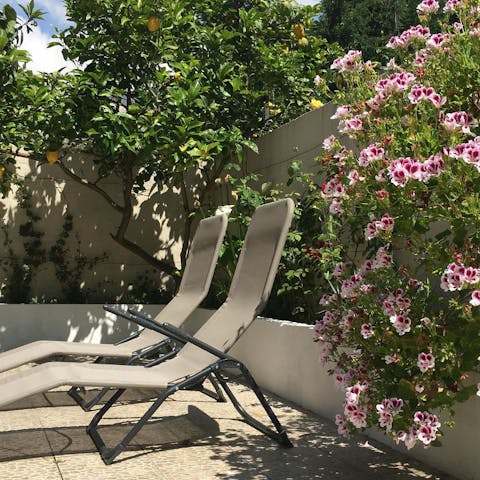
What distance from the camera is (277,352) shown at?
502 centimetres

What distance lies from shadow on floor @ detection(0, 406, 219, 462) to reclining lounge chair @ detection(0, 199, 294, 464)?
0.14 meters

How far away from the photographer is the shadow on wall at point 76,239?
7379mm

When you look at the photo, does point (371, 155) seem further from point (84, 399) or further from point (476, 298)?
point (84, 399)

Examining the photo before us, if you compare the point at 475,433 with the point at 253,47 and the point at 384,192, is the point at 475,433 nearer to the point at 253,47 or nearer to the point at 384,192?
the point at 384,192

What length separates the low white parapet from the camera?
10.1 feet

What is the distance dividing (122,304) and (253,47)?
327cm

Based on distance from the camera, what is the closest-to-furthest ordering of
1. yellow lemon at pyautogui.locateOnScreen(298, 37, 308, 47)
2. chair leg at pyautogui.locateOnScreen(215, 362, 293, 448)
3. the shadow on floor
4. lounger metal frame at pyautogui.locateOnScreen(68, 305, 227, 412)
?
the shadow on floor → chair leg at pyautogui.locateOnScreen(215, 362, 293, 448) → lounger metal frame at pyautogui.locateOnScreen(68, 305, 227, 412) → yellow lemon at pyautogui.locateOnScreen(298, 37, 308, 47)

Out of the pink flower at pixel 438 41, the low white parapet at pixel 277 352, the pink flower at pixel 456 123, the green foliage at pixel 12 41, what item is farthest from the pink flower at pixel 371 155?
the green foliage at pixel 12 41

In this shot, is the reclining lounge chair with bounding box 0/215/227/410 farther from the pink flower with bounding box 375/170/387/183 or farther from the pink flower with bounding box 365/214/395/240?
the pink flower with bounding box 375/170/387/183

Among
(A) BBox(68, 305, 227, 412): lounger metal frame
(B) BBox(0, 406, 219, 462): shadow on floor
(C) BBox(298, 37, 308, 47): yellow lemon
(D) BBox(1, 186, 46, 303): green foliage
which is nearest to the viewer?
(B) BBox(0, 406, 219, 462): shadow on floor

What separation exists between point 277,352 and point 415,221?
2533mm

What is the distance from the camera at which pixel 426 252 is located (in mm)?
2756

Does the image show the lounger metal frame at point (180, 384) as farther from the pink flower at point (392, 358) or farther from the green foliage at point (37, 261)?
the green foliage at point (37, 261)

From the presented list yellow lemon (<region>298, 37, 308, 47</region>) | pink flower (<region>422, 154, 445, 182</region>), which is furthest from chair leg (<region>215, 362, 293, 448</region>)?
yellow lemon (<region>298, 37, 308, 47</region>)
